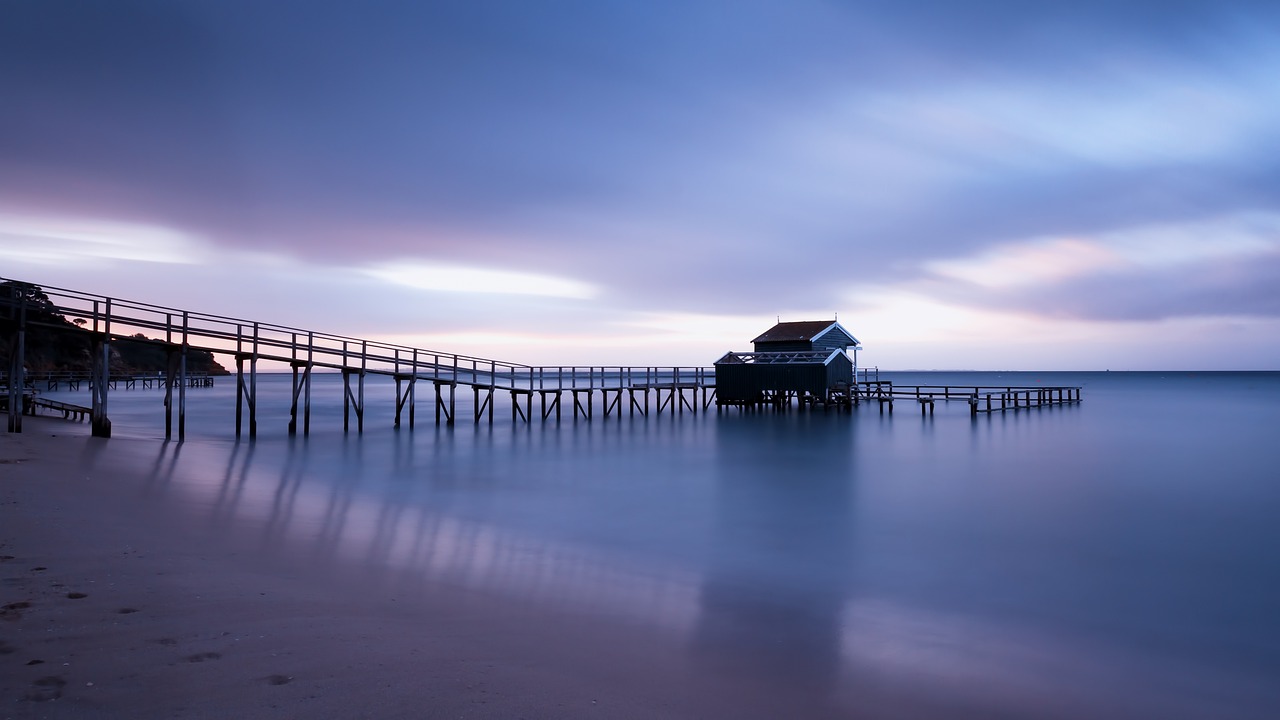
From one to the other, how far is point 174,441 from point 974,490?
20720 millimetres

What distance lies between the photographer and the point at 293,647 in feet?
18.2

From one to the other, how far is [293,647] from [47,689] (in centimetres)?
147

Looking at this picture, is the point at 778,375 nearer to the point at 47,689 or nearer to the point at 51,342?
the point at 47,689

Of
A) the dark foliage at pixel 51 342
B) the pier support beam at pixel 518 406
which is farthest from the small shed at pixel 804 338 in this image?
the dark foliage at pixel 51 342

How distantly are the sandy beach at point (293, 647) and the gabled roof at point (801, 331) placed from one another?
112ft

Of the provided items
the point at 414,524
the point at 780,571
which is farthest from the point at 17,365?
the point at 780,571

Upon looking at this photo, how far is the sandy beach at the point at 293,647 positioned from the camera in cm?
461

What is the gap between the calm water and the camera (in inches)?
263

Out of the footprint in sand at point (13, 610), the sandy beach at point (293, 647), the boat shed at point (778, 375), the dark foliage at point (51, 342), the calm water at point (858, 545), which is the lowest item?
the calm water at point (858, 545)

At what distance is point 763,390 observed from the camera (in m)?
40.5

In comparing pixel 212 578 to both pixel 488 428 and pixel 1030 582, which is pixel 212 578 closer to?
pixel 1030 582

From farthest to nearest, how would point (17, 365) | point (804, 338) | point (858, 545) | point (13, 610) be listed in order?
1. point (804, 338)
2. point (17, 365)
3. point (858, 545)
4. point (13, 610)

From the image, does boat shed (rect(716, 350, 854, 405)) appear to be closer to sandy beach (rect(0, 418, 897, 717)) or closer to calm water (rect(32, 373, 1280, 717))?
calm water (rect(32, 373, 1280, 717))

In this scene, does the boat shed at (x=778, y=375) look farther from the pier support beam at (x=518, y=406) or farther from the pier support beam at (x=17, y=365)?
the pier support beam at (x=17, y=365)
